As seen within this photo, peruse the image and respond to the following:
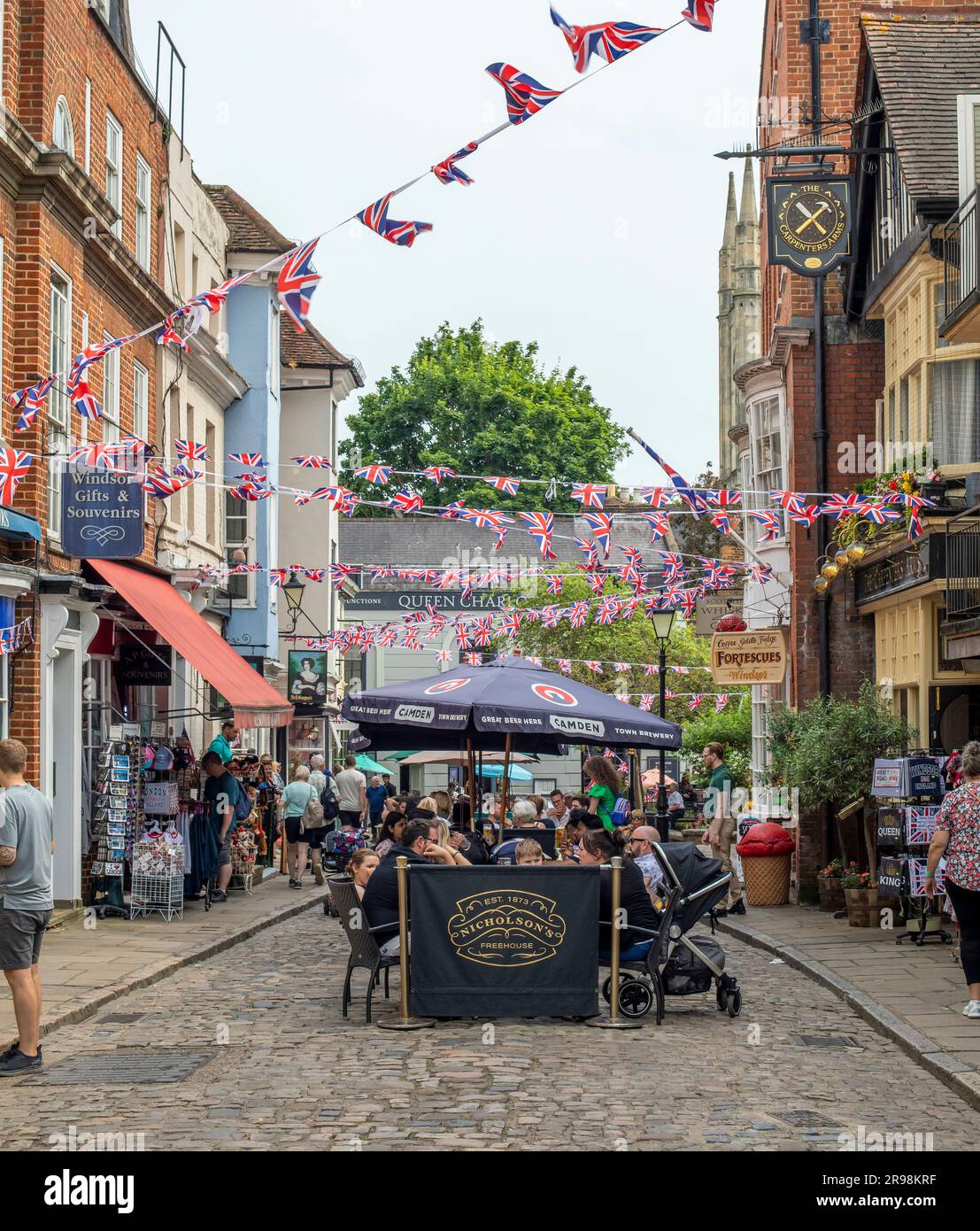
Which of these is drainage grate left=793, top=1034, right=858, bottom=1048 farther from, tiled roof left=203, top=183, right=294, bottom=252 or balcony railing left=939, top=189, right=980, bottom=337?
tiled roof left=203, top=183, right=294, bottom=252

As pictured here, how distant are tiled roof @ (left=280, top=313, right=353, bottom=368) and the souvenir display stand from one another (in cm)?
2536

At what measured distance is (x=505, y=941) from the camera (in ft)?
37.8

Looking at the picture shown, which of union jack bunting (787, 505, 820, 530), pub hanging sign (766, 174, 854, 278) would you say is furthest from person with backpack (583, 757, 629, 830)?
pub hanging sign (766, 174, 854, 278)

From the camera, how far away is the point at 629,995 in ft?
39.3

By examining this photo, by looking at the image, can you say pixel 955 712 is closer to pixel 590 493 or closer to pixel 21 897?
pixel 590 493

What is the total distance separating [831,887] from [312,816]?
330 inches

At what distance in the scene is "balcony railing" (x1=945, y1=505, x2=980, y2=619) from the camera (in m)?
16.4

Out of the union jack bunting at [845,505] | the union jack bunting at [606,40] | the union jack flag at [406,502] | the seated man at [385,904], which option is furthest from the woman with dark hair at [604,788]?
the union jack bunting at [606,40]

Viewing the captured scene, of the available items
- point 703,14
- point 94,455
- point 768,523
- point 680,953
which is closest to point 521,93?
point 703,14

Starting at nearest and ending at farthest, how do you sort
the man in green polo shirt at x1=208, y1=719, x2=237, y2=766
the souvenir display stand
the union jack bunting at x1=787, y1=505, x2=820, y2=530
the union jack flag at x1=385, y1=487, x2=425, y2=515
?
the souvenir display stand < the union jack bunting at x1=787, y1=505, x2=820, y2=530 < the union jack flag at x1=385, y1=487, x2=425, y2=515 < the man in green polo shirt at x1=208, y1=719, x2=237, y2=766

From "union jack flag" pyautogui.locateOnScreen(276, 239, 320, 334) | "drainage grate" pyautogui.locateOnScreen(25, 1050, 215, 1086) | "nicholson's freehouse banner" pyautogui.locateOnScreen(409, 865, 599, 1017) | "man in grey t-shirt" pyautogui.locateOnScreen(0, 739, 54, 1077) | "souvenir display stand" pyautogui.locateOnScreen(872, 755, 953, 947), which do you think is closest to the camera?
"drainage grate" pyautogui.locateOnScreen(25, 1050, 215, 1086)

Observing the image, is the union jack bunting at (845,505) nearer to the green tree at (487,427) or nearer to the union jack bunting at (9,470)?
the union jack bunting at (9,470)

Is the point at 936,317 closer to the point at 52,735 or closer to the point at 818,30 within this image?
the point at 818,30

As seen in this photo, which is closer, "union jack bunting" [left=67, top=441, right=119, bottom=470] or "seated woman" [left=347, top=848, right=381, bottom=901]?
"seated woman" [left=347, top=848, right=381, bottom=901]
